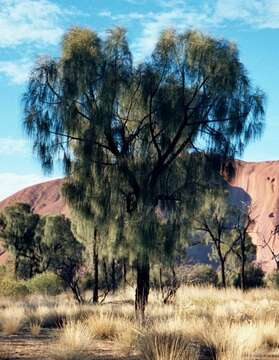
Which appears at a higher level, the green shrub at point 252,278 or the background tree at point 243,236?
the background tree at point 243,236

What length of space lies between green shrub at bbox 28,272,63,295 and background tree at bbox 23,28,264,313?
19.3m

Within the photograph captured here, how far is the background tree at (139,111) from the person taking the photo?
52.5 ft

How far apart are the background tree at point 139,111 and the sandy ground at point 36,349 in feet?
16.4

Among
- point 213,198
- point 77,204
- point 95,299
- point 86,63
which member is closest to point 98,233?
point 77,204

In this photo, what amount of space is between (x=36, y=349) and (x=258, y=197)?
415ft

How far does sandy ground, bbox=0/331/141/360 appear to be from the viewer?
29.2ft

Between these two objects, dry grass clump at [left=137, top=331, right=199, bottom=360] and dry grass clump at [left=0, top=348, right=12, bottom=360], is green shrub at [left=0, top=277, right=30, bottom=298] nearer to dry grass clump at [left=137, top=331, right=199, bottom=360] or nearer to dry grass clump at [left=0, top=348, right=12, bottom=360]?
dry grass clump at [left=0, top=348, right=12, bottom=360]

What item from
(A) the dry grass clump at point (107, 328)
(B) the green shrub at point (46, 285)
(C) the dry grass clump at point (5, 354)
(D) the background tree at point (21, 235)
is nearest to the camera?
(C) the dry grass clump at point (5, 354)

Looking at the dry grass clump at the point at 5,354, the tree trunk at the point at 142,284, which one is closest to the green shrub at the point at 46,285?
the tree trunk at the point at 142,284

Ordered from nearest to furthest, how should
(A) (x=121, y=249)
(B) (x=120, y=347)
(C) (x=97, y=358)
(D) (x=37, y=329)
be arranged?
(C) (x=97, y=358)
(B) (x=120, y=347)
(D) (x=37, y=329)
(A) (x=121, y=249)

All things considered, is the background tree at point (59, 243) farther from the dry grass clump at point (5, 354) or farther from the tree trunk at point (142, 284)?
the dry grass clump at point (5, 354)

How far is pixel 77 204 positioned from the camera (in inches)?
659

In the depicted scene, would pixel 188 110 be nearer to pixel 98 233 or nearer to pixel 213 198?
pixel 213 198

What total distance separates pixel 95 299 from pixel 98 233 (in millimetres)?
10745
